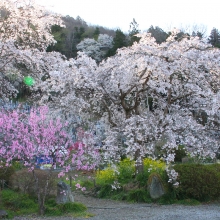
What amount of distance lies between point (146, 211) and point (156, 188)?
3.95ft

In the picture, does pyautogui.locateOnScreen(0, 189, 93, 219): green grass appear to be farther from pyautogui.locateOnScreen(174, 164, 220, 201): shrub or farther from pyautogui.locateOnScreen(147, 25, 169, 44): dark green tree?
pyautogui.locateOnScreen(147, 25, 169, 44): dark green tree

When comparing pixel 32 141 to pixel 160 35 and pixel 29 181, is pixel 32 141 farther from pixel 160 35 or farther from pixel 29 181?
pixel 160 35

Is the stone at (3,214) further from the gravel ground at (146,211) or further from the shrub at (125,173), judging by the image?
the shrub at (125,173)

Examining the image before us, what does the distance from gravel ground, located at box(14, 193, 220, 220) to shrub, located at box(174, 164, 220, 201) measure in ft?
1.31

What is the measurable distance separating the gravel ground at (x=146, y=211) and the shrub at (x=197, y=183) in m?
0.40

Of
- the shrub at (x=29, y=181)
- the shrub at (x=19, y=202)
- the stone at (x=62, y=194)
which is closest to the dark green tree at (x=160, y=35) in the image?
the shrub at (x=29, y=181)

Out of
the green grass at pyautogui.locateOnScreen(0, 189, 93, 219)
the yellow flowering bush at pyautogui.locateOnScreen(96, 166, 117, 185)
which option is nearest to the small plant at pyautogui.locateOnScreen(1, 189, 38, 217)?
the green grass at pyautogui.locateOnScreen(0, 189, 93, 219)

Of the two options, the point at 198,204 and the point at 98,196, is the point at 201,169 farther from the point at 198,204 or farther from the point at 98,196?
the point at 98,196

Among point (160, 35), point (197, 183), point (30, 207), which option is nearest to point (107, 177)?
point (197, 183)

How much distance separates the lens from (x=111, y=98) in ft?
29.2

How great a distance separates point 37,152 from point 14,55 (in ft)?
10.7

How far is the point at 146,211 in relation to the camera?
282 inches

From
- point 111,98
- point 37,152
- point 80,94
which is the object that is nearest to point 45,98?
point 80,94

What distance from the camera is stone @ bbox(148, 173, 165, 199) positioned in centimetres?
827
